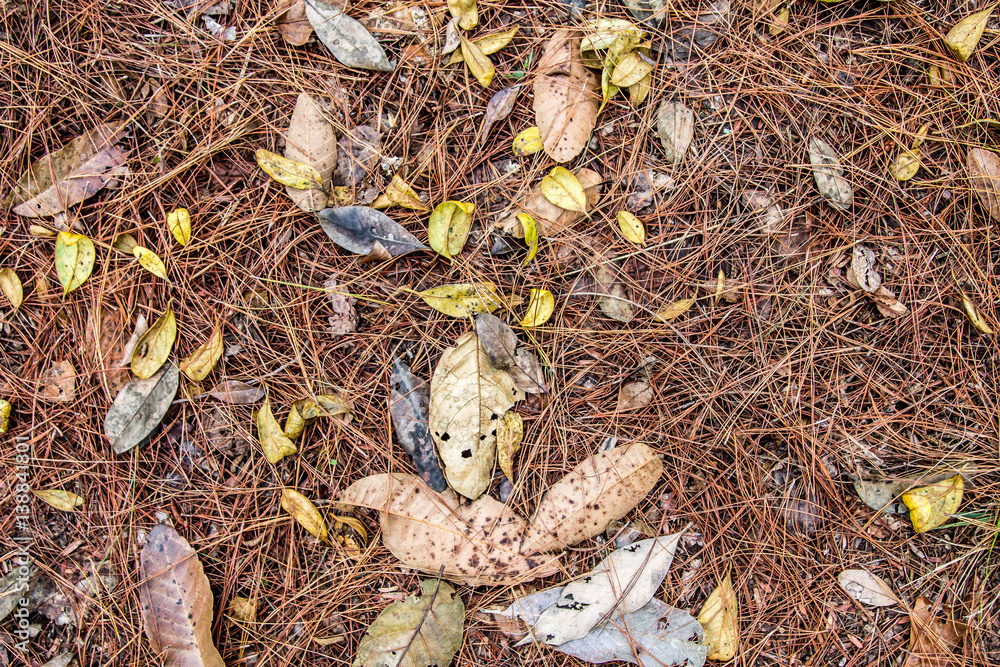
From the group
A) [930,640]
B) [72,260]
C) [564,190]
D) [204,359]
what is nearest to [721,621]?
[930,640]

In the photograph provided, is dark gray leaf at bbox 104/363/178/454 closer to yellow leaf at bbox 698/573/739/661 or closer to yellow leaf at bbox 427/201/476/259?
yellow leaf at bbox 427/201/476/259

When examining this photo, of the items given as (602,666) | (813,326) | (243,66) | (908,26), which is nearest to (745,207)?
(813,326)

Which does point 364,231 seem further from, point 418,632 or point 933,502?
point 933,502

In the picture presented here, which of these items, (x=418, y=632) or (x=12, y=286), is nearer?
(x=418, y=632)

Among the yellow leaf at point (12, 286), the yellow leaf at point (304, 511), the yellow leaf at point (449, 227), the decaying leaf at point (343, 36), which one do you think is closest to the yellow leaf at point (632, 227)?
the yellow leaf at point (449, 227)

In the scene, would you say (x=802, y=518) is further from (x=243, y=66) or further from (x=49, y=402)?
(x=49, y=402)

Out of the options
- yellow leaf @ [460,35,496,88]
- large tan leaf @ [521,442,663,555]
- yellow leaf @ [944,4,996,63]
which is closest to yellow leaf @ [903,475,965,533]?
large tan leaf @ [521,442,663,555]

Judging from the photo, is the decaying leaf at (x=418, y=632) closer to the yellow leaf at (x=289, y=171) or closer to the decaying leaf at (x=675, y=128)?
the yellow leaf at (x=289, y=171)
